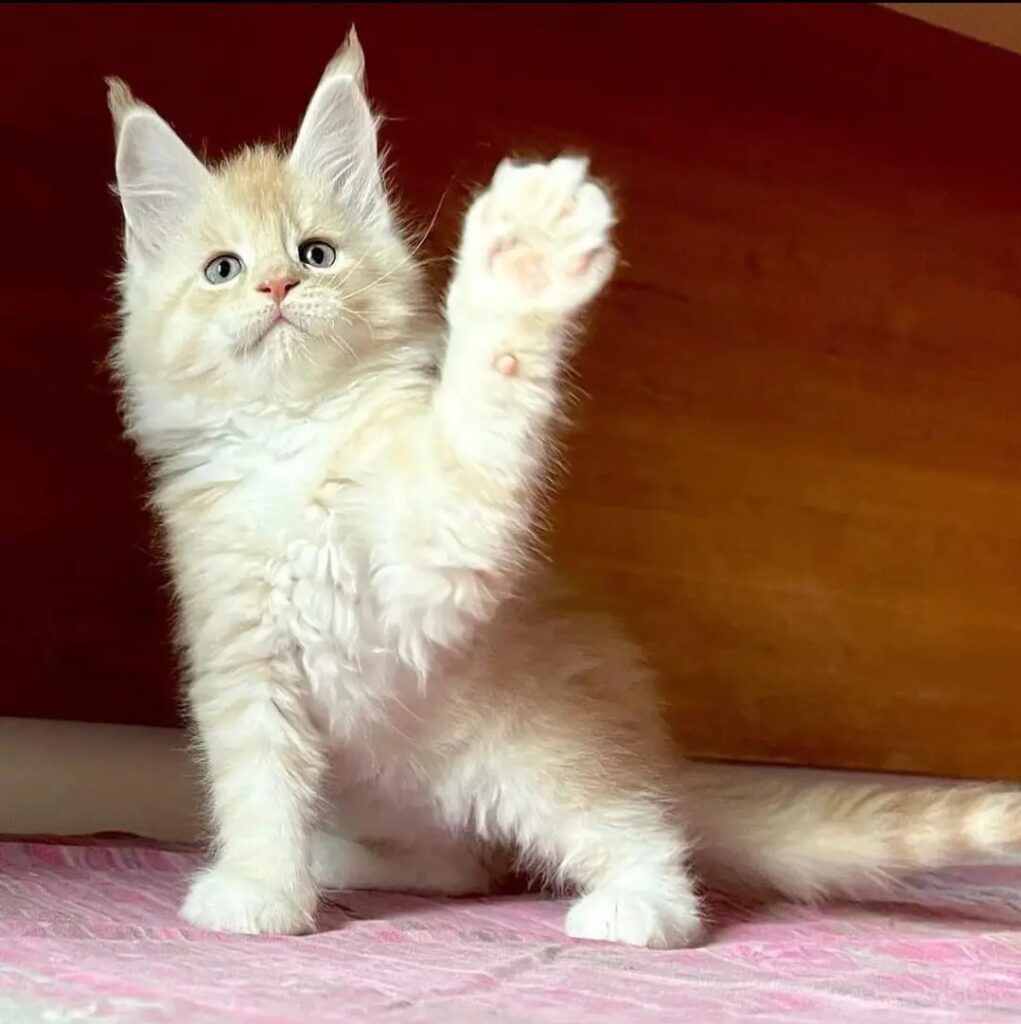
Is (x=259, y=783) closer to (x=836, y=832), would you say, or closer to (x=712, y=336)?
(x=836, y=832)

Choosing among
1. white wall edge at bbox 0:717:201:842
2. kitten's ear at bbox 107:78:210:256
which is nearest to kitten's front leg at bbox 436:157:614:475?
kitten's ear at bbox 107:78:210:256

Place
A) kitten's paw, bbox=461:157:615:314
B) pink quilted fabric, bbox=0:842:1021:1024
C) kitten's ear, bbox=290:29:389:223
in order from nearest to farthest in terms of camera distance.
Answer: pink quilted fabric, bbox=0:842:1021:1024 < kitten's paw, bbox=461:157:615:314 < kitten's ear, bbox=290:29:389:223

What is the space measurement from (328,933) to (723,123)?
1.21 metres

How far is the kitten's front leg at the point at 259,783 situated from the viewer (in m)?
0.96

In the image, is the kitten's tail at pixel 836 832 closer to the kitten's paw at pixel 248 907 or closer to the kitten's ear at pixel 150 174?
the kitten's paw at pixel 248 907

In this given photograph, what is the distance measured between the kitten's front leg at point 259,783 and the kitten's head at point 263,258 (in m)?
0.25

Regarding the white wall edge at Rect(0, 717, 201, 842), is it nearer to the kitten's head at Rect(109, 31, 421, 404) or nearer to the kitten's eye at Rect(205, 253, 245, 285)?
the kitten's head at Rect(109, 31, 421, 404)

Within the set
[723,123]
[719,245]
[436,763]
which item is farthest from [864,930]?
[723,123]

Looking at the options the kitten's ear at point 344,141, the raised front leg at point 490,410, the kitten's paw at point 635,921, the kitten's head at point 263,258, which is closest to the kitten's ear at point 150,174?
the kitten's head at point 263,258

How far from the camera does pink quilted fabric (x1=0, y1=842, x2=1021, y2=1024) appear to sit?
2.37 feet

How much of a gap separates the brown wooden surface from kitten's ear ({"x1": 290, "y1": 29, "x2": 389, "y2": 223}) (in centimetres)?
23

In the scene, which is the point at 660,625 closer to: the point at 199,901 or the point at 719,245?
the point at 719,245

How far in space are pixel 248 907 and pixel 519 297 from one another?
0.48m

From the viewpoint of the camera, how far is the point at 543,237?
837mm
